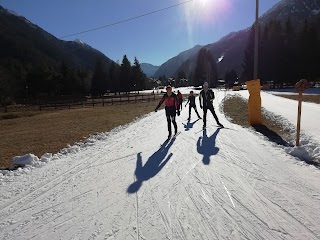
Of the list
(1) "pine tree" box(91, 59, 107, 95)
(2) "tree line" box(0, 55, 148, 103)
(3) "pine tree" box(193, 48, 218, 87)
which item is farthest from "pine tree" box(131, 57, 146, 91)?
(3) "pine tree" box(193, 48, 218, 87)

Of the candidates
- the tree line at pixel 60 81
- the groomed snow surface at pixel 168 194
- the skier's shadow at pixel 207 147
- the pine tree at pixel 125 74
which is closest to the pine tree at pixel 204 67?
the tree line at pixel 60 81

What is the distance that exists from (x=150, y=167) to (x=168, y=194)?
75.7 inches

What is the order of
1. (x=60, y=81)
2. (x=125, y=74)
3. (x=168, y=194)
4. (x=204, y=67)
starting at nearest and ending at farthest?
(x=168, y=194), (x=60, y=81), (x=125, y=74), (x=204, y=67)

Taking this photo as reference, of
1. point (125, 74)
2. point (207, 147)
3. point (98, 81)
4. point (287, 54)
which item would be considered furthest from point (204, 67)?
point (207, 147)

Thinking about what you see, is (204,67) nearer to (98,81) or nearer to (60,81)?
(98,81)

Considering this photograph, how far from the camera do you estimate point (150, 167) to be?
7242 mm

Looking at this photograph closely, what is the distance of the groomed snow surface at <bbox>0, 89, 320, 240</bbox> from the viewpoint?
4.12 meters

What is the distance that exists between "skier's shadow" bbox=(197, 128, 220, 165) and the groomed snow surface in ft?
0.09

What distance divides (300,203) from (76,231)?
344cm

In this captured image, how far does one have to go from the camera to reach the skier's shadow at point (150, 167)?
6068mm

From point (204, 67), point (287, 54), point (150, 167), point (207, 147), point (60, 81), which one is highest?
point (287, 54)

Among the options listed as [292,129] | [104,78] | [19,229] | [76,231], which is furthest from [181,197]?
[104,78]

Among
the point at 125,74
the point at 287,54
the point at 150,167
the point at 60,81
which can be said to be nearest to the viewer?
the point at 150,167

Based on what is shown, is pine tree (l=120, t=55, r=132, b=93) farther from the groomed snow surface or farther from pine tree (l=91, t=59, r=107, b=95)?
the groomed snow surface
